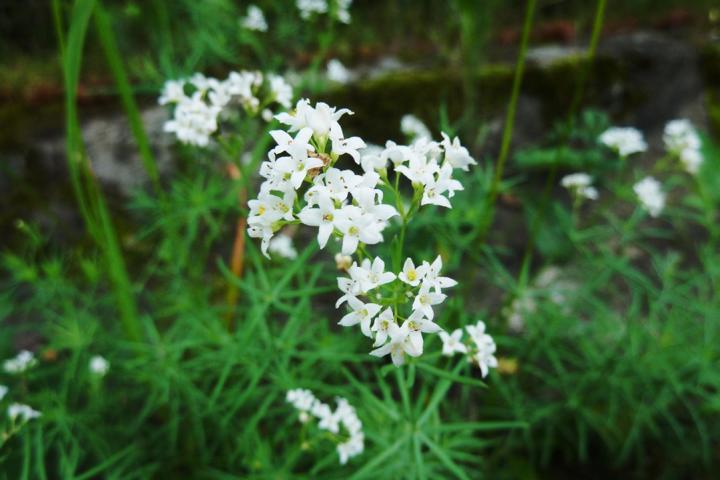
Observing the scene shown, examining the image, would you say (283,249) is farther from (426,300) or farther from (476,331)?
(426,300)

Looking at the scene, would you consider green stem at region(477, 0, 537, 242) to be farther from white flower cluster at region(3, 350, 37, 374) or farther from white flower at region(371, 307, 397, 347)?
white flower cluster at region(3, 350, 37, 374)

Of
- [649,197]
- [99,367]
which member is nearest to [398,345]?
[99,367]

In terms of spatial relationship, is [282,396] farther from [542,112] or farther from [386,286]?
[542,112]

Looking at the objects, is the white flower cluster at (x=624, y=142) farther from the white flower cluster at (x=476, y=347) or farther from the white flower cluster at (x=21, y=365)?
the white flower cluster at (x=21, y=365)

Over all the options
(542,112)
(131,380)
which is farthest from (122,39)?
(542,112)

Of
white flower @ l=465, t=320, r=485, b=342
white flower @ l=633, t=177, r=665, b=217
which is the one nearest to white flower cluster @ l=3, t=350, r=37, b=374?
white flower @ l=465, t=320, r=485, b=342

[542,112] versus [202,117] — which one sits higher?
[542,112]
